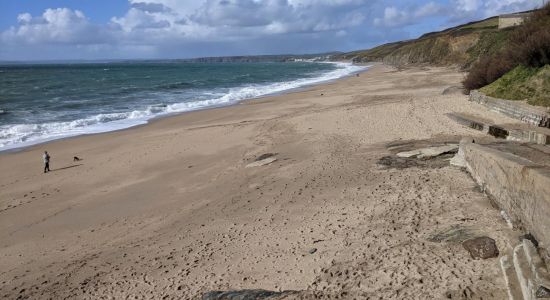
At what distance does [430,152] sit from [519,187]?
518 centimetres

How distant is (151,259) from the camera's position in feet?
25.8

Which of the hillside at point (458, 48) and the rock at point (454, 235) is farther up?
the hillside at point (458, 48)

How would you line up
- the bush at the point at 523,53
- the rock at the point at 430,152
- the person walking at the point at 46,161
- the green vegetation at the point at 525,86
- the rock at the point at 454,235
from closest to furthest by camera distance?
1. the rock at the point at 454,235
2. the rock at the point at 430,152
3. the person walking at the point at 46,161
4. the green vegetation at the point at 525,86
5. the bush at the point at 523,53

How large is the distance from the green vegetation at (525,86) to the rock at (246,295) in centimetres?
1296

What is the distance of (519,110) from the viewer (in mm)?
15750

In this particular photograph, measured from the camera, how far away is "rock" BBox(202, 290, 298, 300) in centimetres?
606

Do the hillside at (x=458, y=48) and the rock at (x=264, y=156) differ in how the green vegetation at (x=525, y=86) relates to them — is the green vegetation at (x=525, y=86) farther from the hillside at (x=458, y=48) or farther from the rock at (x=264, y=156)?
the hillside at (x=458, y=48)

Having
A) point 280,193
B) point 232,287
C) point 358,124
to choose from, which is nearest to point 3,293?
point 232,287

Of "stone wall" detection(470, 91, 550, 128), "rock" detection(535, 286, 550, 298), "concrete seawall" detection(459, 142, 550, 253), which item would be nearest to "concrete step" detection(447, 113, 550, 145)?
"stone wall" detection(470, 91, 550, 128)

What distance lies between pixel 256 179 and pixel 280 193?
156 cm

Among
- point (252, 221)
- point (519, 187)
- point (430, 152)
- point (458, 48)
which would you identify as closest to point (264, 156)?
point (430, 152)

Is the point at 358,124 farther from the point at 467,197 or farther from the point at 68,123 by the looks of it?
the point at 68,123

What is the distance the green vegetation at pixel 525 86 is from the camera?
52.0 feet

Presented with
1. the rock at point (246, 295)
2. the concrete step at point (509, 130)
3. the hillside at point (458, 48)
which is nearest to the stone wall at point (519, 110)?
the concrete step at point (509, 130)
